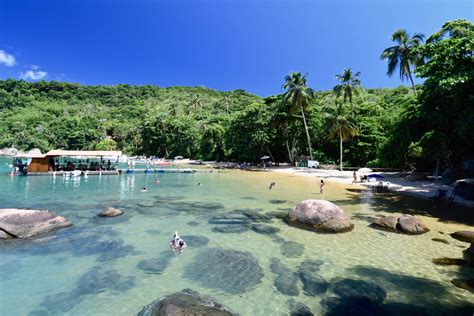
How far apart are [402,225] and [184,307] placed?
11.8 m

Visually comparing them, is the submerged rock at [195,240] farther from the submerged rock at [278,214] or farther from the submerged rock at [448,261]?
the submerged rock at [448,261]

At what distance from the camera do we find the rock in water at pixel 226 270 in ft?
27.8

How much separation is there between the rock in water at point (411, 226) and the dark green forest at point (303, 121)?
296 inches

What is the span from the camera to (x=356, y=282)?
858cm

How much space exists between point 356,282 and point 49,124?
413ft

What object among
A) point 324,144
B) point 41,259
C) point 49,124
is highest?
point 49,124

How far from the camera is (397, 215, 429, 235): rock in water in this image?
43.9 feet

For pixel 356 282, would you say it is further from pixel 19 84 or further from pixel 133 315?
pixel 19 84

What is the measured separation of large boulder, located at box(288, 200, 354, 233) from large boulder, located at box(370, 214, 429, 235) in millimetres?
1522

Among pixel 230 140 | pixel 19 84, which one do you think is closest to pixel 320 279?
pixel 230 140

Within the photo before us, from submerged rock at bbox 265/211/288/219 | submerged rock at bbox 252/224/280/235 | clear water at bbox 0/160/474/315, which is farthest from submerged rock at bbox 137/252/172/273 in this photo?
submerged rock at bbox 265/211/288/219

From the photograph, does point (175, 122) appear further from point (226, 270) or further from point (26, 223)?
point (226, 270)

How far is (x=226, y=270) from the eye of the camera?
31.1ft

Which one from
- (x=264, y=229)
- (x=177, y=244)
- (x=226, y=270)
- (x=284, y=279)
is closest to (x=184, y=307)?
(x=226, y=270)
